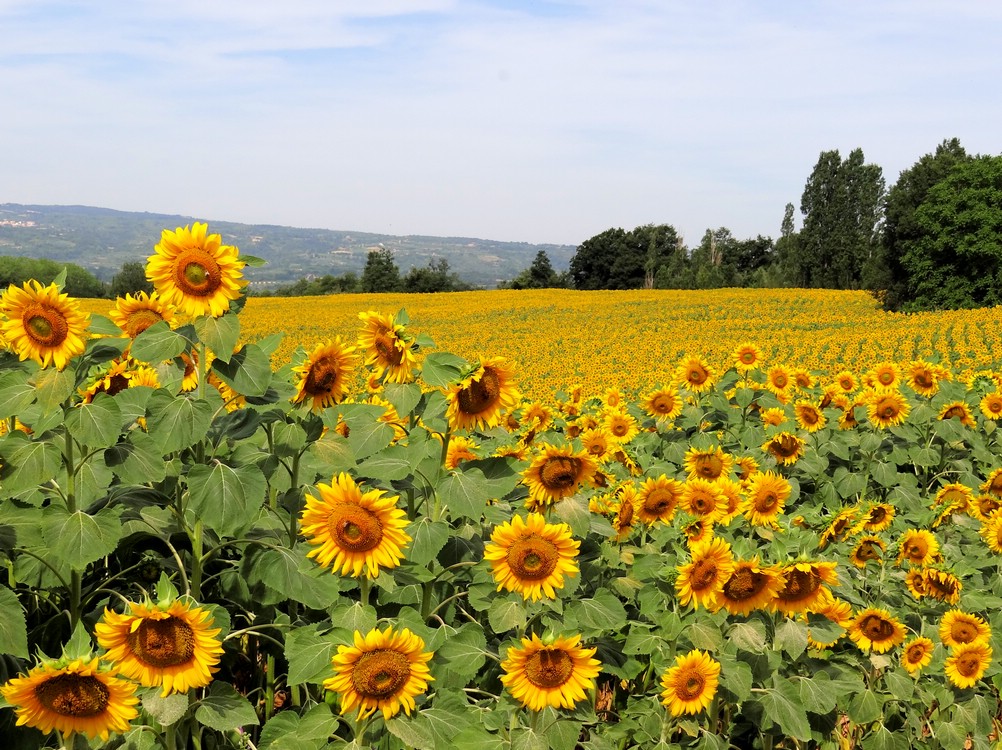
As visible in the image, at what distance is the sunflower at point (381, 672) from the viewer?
2.21 m

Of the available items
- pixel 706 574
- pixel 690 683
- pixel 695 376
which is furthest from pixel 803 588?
pixel 695 376

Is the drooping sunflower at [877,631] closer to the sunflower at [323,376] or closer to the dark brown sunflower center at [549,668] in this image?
the dark brown sunflower center at [549,668]

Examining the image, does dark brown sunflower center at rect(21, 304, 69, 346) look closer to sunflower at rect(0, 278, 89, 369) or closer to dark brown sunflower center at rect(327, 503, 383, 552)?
sunflower at rect(0, 278, 89, 369)

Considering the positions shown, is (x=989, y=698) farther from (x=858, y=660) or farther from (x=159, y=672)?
(x=159, y=672)

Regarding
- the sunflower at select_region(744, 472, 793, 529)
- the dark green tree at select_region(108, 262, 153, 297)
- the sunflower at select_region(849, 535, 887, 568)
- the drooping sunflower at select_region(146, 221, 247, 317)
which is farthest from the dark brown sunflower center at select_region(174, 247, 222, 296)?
the dark green tree at select_region(108, 262, 153, 297)

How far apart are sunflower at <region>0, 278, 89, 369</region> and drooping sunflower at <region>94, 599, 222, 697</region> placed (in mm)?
852

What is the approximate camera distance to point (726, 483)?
12.4ft

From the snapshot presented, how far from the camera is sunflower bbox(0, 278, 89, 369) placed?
2.49 metres

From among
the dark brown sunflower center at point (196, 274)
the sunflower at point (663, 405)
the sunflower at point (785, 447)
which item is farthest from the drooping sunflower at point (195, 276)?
the sunflower at point (785, 447)

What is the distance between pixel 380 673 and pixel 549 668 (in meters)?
0.57

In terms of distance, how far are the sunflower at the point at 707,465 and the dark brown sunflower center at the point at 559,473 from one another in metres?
1.60

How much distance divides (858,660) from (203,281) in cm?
300

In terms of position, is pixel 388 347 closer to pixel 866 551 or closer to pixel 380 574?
pixel 380 574

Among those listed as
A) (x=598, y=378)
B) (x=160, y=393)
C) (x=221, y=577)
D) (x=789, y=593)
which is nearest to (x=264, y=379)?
(x=160, y=393)
